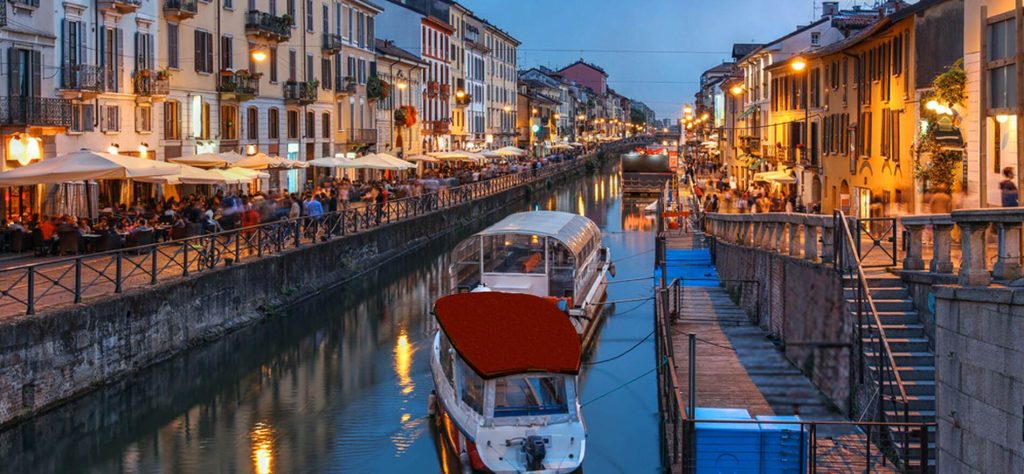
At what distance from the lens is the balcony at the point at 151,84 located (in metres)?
38.8

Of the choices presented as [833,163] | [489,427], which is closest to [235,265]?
[489,427]

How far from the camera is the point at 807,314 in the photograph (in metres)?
19.1

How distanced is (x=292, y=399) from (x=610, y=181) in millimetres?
91593

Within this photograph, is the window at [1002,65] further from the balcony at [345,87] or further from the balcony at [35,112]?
the balcony at [345,87]

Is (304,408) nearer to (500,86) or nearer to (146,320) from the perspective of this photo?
(146,320)

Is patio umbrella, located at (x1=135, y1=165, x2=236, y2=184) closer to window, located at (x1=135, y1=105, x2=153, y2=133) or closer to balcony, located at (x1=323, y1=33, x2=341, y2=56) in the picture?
window, located at (x1=135, y1=105, x2=153, y2=133)

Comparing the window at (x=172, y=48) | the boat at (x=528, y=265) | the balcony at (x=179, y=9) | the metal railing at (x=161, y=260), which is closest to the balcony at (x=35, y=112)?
the metal railing at (x=161, y=260)

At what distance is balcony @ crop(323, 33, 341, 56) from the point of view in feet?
196

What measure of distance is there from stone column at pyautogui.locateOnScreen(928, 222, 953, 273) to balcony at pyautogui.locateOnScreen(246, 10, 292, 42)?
39588mm

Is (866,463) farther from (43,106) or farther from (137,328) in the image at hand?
(43,106)

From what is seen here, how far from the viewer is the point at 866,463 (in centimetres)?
1311

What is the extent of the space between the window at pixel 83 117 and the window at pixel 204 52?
9.06 m

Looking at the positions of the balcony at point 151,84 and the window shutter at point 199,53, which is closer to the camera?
the balcony at point 151,84

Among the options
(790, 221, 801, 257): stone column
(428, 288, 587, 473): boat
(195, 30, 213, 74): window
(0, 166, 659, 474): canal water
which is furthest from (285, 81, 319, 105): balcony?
(428, 288, 587, 473): boat
